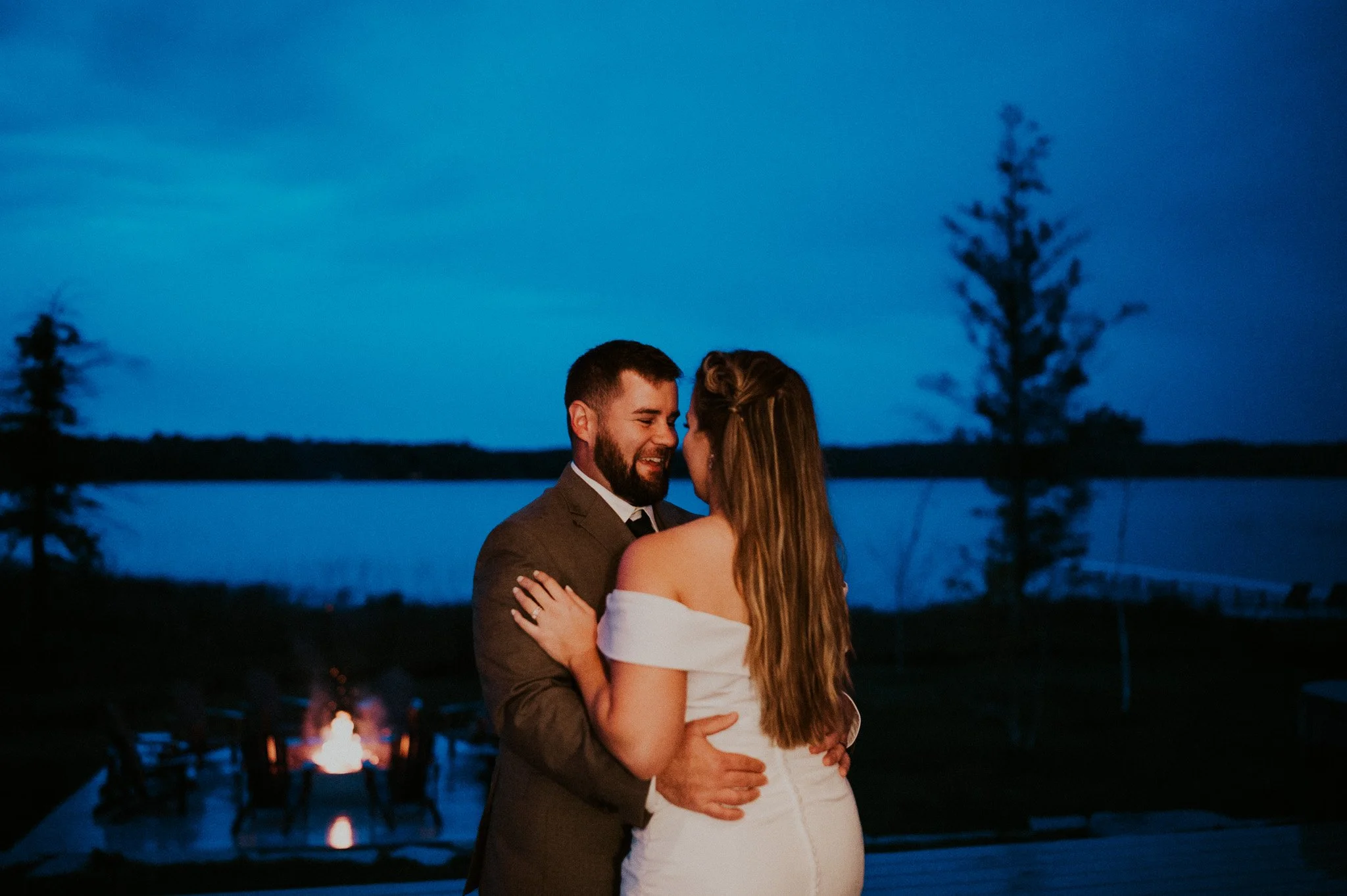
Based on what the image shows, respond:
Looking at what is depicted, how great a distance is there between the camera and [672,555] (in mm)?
1604

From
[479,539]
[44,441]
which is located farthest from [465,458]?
[44,441]

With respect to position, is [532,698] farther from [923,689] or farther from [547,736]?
[923,689]

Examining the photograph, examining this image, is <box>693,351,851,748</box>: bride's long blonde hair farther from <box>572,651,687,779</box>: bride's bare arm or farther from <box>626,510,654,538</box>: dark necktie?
<box>626,510,654,538</box>: dark necktie

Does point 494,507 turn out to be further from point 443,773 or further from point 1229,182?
point 443,773

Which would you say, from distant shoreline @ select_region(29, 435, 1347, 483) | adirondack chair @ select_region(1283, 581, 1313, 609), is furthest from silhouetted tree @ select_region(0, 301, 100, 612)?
adirondack chair @ select_region(1283, 581, 1313, 609)

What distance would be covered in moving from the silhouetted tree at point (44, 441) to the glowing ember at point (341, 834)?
9.06 metres

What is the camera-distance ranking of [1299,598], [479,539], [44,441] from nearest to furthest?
[44,441], [1299,598], [479,539]

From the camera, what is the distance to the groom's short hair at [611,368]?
206cm

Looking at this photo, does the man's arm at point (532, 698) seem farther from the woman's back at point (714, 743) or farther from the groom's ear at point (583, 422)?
the groom's ear at point (583, 422)

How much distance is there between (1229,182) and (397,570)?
76.5ft

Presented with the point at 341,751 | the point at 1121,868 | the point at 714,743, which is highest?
the point at 714,743

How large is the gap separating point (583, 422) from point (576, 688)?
51 cm

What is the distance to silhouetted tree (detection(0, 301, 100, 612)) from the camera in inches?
554

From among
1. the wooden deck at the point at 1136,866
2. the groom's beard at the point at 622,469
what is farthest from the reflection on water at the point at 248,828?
the groom's beard at the point at 622,469
